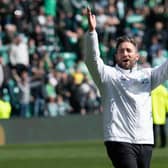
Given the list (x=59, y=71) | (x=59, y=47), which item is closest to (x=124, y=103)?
(x=59, y=71)

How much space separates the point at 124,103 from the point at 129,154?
49 centimetres

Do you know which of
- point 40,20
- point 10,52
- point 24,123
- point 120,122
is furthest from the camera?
point 40,20

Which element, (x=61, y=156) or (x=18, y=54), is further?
(x=18, y=54)

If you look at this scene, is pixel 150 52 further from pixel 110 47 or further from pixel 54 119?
pixel 54 119

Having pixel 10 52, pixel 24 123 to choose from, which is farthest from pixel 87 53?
pixel 10 52

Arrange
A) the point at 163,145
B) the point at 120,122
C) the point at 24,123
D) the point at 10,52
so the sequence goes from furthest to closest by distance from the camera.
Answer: the point at 10,52 → the point at 24,123 → the point at 163,145 → the point at 120,122

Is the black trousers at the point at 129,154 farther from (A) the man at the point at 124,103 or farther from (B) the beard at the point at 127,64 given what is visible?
(B) the beard at the point at 127,64

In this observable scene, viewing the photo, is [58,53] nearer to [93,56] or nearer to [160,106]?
[160,106]

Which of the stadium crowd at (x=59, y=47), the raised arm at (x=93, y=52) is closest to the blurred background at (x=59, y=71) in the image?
the stadium crowd at (x=59, y=47)

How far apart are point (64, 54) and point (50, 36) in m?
0.74

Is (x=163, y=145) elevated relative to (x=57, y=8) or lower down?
lower down

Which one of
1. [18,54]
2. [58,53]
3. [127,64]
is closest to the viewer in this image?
[127,64]

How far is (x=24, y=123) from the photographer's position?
23531 mm

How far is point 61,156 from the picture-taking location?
749 inches
